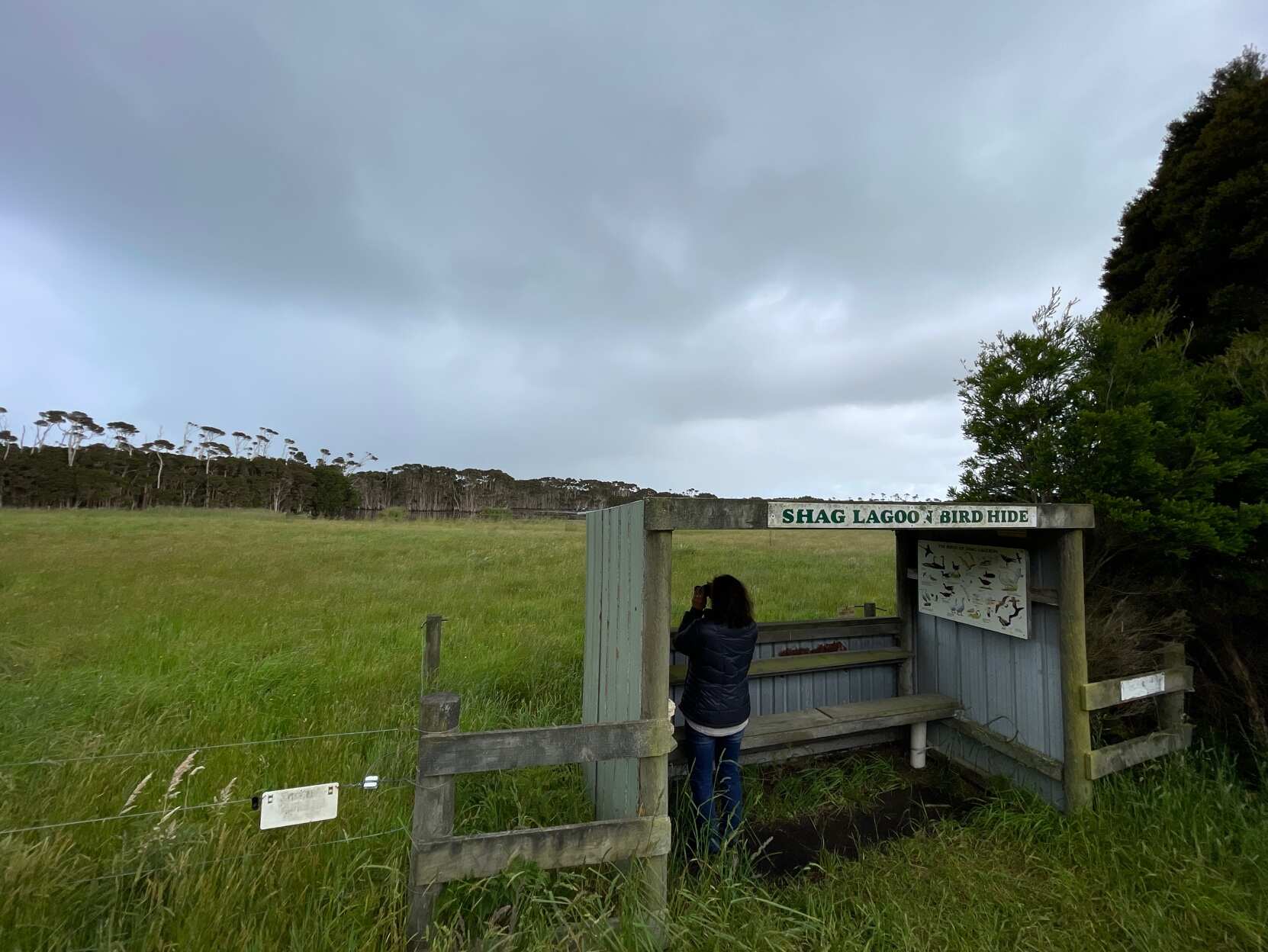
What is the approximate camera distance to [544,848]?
2.76 metres

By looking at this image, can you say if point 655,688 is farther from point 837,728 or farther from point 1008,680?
point 1008,680

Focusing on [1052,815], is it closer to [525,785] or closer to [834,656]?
[834,656]

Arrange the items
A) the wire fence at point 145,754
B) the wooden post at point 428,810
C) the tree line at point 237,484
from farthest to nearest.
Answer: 1. the tree line at point 237,484
2. the wire fence at point 145,754
3. the wooden post at point 428,810

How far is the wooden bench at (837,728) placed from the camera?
449 cm

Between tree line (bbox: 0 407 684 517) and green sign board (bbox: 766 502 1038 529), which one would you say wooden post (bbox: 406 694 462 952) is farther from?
tree line (bbox: 0 407 684 517)

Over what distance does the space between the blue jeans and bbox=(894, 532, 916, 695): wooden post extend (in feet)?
8.68

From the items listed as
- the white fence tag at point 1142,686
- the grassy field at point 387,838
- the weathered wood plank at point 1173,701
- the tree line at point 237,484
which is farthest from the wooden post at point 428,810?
the tree line at point 237,484

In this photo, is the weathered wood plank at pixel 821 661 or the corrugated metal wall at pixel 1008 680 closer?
the corrugated metal wall at pixel 1008 680

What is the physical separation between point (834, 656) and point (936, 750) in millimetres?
1308

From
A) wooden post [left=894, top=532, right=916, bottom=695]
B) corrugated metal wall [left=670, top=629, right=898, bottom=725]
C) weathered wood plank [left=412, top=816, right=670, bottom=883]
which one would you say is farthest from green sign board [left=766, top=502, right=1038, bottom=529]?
corrugated metal wall [left=670, top=629, right=898, bottom=725]

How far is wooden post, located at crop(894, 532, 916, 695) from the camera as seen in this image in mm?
5848

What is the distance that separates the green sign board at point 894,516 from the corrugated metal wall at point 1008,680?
0.91m

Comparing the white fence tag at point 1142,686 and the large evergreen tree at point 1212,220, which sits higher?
the large evergreen tree at point 1212,220

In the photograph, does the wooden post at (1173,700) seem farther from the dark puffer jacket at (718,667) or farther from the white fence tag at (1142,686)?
the dark puffer jacket at (718,667)
